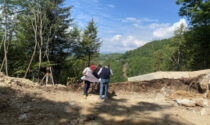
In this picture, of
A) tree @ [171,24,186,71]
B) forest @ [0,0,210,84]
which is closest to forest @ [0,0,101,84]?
forest @ [0,0,210,84]

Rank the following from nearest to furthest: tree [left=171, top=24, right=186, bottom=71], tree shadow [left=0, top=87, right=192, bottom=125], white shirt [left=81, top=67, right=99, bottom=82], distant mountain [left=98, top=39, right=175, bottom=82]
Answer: tree shadow [left=0, top=87, right=192, bottom=125] < white shirt [left=81, top=67, right=99, bottom=82] < tree [left=171, top=24, right=186, bottom=71] < distant mountain [left=98, top=39, right=175, bottom=82]

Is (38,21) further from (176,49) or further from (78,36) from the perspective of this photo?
(176,49)

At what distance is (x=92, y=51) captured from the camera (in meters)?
20.0

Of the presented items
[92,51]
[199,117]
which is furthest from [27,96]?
[92,51]

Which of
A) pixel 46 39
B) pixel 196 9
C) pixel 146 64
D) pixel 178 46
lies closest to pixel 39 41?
pixel 46 39

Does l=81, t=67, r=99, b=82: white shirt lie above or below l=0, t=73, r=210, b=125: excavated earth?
above

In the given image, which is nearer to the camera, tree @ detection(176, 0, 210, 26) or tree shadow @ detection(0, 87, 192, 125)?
tree shadow @ detection(0, 87, 192, 125)

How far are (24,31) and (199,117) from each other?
14.5 meters

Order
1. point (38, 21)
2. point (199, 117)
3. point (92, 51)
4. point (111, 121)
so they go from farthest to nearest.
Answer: point (92, 51) → point (38, 21) → point (199, 117) → point (111, 121)

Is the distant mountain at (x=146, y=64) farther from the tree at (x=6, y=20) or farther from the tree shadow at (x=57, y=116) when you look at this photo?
the tree shadow at (x=57, y=116)

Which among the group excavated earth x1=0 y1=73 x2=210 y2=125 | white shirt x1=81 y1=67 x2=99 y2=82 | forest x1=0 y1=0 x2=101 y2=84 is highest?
forest x1=0 y1=0 x2=101 y2=84

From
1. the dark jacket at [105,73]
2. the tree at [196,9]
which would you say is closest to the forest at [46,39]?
the tree at [196,9]

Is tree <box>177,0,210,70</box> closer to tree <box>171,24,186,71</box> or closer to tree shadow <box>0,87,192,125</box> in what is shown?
tree <box>171,24,186,71</box>

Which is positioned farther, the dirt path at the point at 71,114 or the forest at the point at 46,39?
the forest at the point at 46,39
